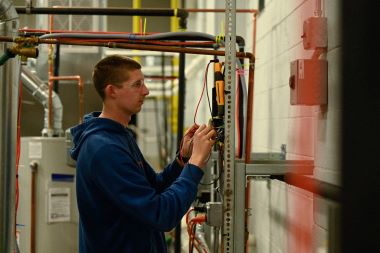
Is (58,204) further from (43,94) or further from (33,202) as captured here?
(43,94)

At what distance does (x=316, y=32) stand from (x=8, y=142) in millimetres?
1430

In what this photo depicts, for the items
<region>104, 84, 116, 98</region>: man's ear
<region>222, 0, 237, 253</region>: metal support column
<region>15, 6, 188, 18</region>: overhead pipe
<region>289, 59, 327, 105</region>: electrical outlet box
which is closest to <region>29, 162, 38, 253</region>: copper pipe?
<region>15, 6, 188, 18</region>: overhead pipe

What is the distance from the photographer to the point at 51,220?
291 centimetres

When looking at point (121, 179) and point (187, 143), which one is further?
point (187, 143)

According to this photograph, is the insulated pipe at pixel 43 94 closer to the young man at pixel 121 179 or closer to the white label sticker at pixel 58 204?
the white label sticker at pixel 58 204

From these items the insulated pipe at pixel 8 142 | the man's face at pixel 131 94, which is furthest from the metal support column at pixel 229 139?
the insulated pipe at pixel 8 142

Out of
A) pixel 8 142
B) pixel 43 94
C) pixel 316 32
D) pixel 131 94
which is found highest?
pixel 316 32

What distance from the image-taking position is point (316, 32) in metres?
1.63

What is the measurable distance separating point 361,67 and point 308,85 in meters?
1.11

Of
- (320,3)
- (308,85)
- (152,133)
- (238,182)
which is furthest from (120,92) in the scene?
(152,133)

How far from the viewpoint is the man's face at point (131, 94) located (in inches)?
67.4

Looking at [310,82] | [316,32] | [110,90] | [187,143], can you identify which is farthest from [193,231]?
[316,32]

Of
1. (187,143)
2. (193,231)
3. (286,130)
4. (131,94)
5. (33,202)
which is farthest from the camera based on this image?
(33,202)

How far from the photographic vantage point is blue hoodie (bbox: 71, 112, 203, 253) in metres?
1.48
